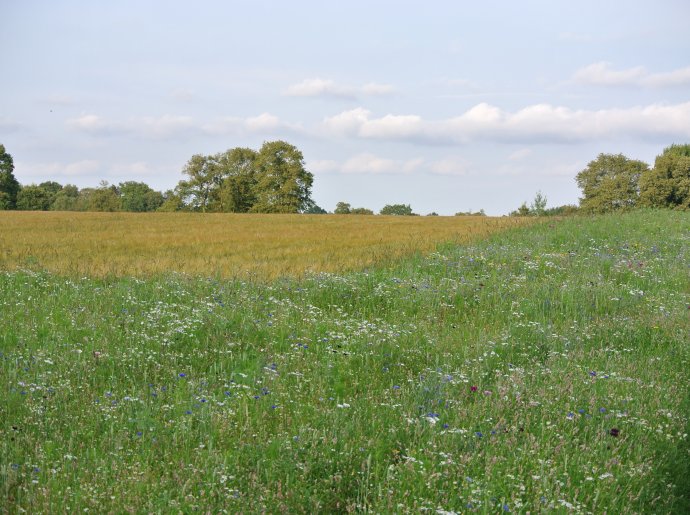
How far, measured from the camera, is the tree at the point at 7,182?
7566cm

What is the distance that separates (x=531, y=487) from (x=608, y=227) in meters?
19.3

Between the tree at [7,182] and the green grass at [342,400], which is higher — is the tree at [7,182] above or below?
above

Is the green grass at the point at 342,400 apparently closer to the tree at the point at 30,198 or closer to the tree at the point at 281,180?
the tree at the point at 281,180

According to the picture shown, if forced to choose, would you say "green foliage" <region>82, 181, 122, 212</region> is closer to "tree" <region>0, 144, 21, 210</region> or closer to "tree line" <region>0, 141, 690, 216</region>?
"tree line" <region>0, 141, 690, 216</region>

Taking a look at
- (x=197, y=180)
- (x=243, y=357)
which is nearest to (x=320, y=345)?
(x=243, y=357)

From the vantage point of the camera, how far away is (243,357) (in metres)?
7.70

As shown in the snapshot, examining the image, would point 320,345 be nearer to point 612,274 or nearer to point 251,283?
point 251,283

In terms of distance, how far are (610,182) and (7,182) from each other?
70.8 metres

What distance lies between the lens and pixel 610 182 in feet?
221

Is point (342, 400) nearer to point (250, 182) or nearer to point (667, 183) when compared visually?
point (667, 183)

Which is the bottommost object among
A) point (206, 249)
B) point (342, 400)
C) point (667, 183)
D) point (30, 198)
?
point (342, 400)

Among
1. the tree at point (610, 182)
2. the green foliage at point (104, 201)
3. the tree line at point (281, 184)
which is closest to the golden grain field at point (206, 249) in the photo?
the tree line at point (281, 184)

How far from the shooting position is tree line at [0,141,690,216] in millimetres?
58500

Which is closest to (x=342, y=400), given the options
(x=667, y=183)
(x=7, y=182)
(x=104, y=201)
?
(x=667, y=183)
